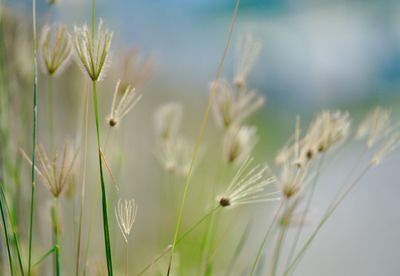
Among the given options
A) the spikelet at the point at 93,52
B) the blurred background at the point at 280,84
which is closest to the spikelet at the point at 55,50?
the spikelet at the point at 93,52

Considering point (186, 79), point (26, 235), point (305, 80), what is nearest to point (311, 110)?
point (305, 80)

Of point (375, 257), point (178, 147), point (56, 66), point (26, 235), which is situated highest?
point (56, 66)

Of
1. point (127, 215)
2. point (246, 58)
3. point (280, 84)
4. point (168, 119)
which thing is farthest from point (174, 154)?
point (280, 84)

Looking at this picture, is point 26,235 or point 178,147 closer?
point 178,147

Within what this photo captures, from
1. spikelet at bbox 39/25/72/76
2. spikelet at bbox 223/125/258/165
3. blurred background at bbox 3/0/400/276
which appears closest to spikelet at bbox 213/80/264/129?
spikelet at bbox 223/125/258/165

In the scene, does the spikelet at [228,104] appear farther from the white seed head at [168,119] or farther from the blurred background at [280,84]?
the blurred background at [280,84]

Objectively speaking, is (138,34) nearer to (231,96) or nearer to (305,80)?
(305,80)

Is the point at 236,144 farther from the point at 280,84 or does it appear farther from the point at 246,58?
the point at 280,84
